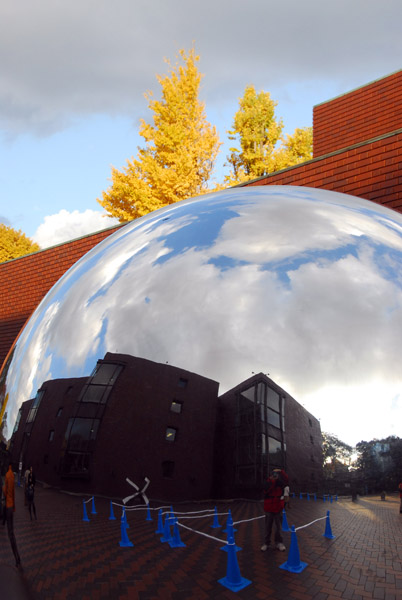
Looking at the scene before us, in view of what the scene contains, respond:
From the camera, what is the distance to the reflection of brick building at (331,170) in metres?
10.8

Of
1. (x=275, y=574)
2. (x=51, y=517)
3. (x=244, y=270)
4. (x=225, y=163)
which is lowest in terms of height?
(x=275, y=574)

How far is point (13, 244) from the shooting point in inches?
2050

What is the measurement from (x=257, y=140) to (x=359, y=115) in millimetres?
15249

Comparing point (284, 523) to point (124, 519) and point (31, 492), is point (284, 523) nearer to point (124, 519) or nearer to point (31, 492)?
point (124, 519)

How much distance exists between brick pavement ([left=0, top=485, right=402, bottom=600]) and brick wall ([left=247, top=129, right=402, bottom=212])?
30.2 feet

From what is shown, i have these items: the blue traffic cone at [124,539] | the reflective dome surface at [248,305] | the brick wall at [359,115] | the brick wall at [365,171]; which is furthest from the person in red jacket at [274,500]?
the brick wall at [359,115]

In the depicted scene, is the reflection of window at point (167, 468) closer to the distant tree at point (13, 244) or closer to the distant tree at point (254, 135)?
the distant tree at point (254, 135)

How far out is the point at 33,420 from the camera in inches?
82.1

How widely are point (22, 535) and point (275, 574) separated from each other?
3.56 feet

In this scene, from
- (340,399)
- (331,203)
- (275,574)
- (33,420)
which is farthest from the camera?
(331,203)

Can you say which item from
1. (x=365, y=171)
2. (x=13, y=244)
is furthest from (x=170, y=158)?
(x=13, y=244)

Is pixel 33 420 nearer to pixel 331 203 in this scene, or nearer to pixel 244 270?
pixel 244 270

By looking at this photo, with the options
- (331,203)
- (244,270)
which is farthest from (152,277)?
(331,203)

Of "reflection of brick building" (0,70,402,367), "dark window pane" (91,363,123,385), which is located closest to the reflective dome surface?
"dark window pane" (91,363,123,385)
